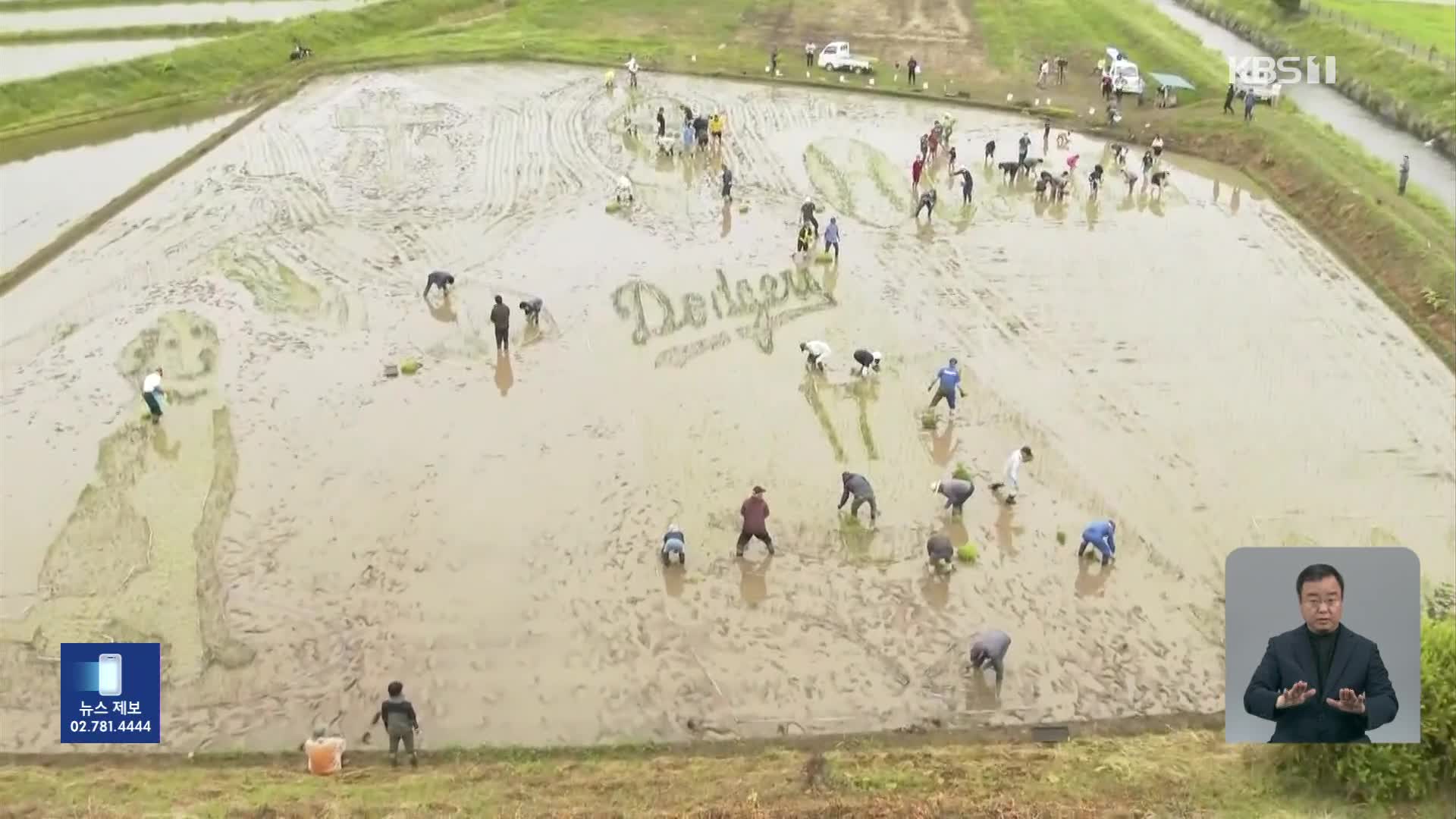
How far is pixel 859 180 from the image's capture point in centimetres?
2666

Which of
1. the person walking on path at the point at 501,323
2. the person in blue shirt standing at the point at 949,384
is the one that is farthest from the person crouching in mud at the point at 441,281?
the person in blue shirt standing at the point at 949,384

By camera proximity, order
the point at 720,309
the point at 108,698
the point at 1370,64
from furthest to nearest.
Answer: the point at 1370,64
the point at 720,309
the point at 108,698

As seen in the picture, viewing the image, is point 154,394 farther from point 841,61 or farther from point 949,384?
point 841,61

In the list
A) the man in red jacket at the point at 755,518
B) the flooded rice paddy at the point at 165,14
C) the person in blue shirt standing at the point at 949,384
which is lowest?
the man in red jacket at the point at 755,518

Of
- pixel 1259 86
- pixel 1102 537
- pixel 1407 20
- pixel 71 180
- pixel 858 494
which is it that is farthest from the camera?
pixel 1407 20

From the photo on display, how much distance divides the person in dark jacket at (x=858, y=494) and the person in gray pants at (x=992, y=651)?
2726 millimetres

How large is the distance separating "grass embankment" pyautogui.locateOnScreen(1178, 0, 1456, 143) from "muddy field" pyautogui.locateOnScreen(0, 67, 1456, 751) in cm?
793

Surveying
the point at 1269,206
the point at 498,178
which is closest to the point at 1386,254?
the point at 1269,206

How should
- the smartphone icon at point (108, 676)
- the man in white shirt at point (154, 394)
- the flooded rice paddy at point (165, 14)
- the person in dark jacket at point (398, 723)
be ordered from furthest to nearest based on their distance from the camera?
the flooded rice paddy at point (165, 14) < the man in white shirt at point (154, 394) < the smartphone icon at point (108, 676) < the person in dark jacket at point (398, 723)

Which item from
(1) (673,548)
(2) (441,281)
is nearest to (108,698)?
(1) (673,548)

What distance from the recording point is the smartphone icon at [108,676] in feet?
37.2

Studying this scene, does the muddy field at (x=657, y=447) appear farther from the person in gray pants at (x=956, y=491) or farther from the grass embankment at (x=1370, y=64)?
the grass embankment at (x=1370, y=64)

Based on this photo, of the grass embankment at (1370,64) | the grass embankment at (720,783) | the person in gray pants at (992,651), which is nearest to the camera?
the grass embankment at (720,783)

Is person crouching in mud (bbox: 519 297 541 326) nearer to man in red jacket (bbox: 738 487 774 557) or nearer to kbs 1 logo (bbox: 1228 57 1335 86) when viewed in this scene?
man in red jacket (bbox: 738 487 774 557)
